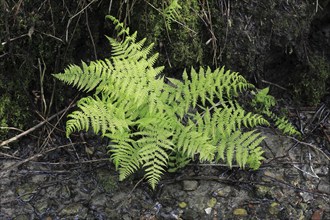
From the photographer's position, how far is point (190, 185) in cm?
360

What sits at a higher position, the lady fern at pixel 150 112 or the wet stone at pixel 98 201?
the lady fern at pixel 150 112

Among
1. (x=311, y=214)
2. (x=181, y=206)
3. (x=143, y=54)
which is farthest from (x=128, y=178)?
(x=311, y=214)

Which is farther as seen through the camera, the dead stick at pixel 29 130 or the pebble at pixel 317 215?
the dead stick at pixel 29 130

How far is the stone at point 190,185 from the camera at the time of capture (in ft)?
11.8

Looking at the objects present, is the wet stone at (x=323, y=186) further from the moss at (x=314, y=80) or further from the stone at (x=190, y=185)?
the stone at (x=190, y=185)

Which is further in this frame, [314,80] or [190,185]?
[314,80]

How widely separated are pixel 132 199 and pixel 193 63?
127cm

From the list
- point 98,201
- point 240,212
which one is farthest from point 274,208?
point 98,201

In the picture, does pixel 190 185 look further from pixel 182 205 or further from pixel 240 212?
pixel 240 212

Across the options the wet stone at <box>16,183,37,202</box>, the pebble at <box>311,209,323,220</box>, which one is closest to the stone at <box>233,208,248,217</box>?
the pebble at <box>311,209,323,220</box>

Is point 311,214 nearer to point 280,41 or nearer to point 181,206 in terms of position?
point 181,206

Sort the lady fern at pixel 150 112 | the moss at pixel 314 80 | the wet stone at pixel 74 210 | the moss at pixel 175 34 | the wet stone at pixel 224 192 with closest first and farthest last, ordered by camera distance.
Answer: the lady fern at pixel 150 112 < the wet stone at pixel 74 210 < the wet stone at pixel 224 192 < the moss at pixel 175 34 < the moss at pixel 314 80

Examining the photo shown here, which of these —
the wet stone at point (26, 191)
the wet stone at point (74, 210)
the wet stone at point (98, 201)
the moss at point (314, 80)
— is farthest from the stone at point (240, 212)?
the wet stone at point (26, 191)

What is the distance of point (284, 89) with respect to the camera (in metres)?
4.29
